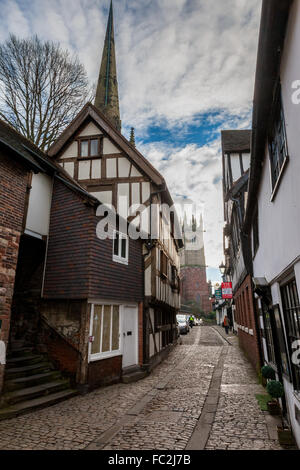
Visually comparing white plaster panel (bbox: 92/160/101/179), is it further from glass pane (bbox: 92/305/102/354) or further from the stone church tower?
the stone church tower

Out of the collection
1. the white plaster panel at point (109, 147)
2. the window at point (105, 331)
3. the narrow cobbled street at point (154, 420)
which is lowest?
the narrow cobbled street at point (154, 420)

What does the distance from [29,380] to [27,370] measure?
16.1 inches

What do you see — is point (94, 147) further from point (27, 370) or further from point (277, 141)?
point (277, 141)

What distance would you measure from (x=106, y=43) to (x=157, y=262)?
2949 cm

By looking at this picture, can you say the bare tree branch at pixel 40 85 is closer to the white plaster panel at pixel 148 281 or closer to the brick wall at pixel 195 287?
the white plaster panel at pixel 148 281

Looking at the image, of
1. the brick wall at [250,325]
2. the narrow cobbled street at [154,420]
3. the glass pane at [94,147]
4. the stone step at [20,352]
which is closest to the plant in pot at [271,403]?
the narrow cobbled street at [154,420]

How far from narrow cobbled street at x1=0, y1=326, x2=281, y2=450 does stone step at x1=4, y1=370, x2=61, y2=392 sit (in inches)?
38.5

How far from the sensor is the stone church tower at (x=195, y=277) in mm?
70000

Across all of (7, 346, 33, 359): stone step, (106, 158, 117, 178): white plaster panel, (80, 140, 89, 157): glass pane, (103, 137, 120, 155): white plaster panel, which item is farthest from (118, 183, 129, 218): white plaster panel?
(7, 346, 33, 359): stone step

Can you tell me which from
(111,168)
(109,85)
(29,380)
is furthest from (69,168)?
(109,85)

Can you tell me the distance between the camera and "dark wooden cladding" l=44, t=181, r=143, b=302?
8.29 m

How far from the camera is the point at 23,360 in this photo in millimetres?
7613

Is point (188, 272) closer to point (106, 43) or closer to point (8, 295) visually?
point (106, 43)

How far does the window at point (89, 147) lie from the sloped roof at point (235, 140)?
6101mm
